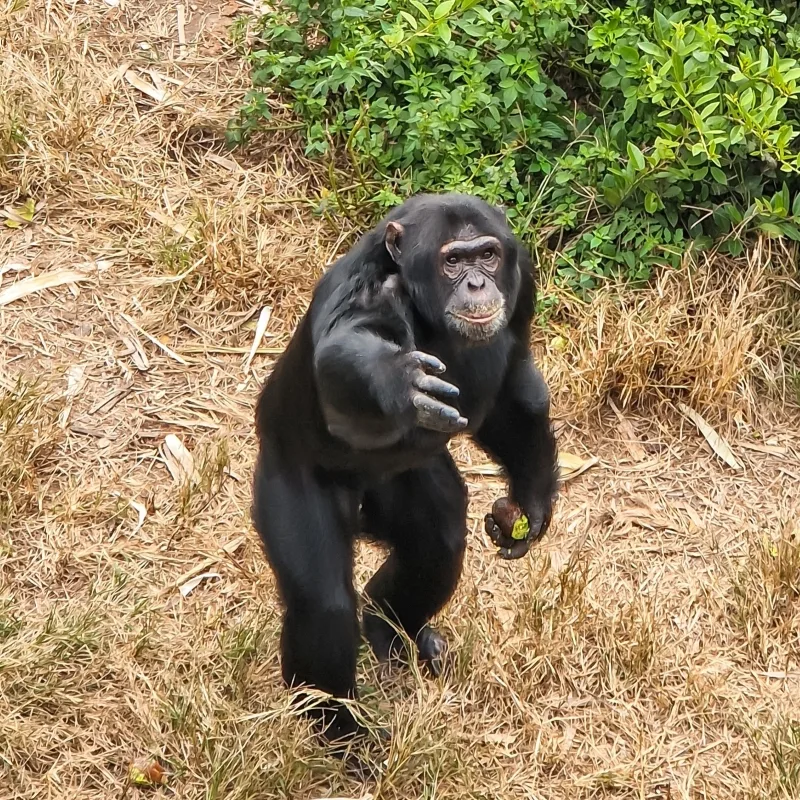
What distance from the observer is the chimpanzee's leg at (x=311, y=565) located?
4621 mm

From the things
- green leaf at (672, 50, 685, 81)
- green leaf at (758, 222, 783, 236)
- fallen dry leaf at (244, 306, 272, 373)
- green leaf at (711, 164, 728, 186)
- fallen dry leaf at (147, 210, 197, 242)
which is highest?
green leaf at (672, 50, 685, 81)

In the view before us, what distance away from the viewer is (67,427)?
668 centimetres

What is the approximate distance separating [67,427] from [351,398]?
112 inches

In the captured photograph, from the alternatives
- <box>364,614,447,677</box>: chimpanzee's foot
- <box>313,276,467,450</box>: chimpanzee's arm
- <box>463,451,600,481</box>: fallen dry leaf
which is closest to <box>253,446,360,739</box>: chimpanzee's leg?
<box>313,276,467,450</box>: chimpanzee's arm

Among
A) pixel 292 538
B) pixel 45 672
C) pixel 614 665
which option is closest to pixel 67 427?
pixel 45 672

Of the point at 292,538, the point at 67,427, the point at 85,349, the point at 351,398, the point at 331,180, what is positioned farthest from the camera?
the point at 331,180

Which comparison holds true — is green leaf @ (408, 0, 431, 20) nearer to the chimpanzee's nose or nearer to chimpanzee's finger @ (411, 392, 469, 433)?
the chimpanzee's nose

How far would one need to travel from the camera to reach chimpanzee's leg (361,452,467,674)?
4.98 m

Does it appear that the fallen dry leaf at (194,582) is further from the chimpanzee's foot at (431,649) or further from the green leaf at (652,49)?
the green leaf at (652,49)

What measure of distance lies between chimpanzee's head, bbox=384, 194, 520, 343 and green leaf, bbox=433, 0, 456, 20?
2692 millimetres

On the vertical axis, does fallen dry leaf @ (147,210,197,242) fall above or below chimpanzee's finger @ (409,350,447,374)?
below

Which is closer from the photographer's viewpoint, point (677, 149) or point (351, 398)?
point (351, 398)

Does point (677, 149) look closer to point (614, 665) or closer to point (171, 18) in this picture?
point (614, 665)

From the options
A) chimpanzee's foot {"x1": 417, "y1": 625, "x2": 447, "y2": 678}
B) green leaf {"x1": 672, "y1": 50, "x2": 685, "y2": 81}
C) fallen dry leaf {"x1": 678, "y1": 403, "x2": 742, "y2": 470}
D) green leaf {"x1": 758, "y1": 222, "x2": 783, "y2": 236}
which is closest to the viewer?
chimpanzee's foot {"x1": 417, "y1": 625, "x2": 447, "y2": 678}
